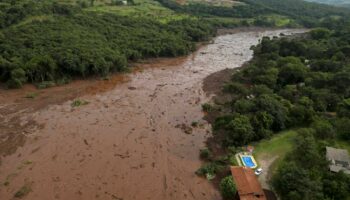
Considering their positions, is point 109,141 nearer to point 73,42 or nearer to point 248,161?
point 248,161

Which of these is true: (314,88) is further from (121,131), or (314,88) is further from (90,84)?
(90,84)

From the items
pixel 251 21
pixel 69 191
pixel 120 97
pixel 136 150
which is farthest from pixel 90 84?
pixel 251 21

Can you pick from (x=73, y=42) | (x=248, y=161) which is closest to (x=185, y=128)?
(x=248, y=161)

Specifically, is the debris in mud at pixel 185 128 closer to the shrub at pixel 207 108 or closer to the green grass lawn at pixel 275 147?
the shrub at pixel 207 108

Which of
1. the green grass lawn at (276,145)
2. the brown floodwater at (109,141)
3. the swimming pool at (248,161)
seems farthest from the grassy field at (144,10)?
the swimming pool at (248,161)

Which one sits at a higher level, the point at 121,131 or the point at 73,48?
the point at 73,48
